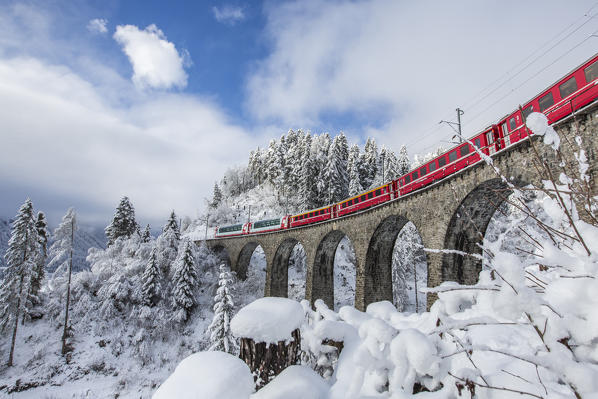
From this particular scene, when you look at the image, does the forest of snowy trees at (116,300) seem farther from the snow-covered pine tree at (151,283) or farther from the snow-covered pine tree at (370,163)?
the snow-covered pine tree at (370,163)

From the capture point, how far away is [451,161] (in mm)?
12023

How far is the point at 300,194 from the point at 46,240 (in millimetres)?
26709

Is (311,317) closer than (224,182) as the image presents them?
Yes

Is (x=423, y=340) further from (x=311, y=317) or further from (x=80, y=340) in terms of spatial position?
(x=80, y=340)

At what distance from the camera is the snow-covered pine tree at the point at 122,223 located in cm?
3366

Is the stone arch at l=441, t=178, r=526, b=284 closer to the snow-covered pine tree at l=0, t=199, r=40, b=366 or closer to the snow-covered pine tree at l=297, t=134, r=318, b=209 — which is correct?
the snow-covered pine tree at l=297, t=134, r=318, b=209

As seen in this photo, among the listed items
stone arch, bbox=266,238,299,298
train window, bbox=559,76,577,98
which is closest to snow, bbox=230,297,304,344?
train window, bbox=559,76,577,98

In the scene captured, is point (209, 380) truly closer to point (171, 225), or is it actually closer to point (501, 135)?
point (501, 135)

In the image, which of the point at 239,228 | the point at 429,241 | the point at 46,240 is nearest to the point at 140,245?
the point at 46,240

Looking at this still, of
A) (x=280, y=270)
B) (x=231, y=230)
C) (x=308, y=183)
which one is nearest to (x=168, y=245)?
(x=231, y=230)

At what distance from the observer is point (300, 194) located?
3919cm

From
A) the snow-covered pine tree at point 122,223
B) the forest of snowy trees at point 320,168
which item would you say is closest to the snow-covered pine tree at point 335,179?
the forest of snowy trees at point 320,168

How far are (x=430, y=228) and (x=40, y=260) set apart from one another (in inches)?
1156

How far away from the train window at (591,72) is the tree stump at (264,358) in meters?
9.82
